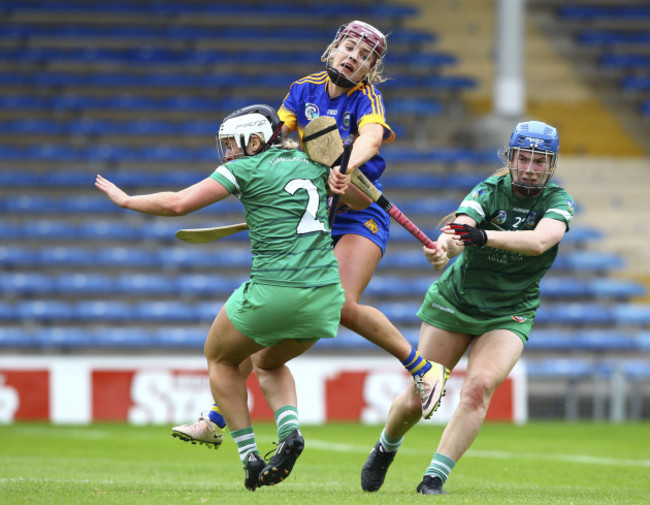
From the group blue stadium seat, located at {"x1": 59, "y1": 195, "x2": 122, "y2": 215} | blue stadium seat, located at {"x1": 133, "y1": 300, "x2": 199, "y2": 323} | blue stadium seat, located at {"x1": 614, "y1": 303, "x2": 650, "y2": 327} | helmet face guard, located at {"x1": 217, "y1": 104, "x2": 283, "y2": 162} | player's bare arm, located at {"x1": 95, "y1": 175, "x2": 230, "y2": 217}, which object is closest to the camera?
player's bare arm, located at {"x1": 95, "y1": 175, "x2": 230, "y2": 217}

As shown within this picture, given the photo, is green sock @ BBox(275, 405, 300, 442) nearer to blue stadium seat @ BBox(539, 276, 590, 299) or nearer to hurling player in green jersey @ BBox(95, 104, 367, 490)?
hurling player in green jersey @ BBox(95, 104, 367, 490)

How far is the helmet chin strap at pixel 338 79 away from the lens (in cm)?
576

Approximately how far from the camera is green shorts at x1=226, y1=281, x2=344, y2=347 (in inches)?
199

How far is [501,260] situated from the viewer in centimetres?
590

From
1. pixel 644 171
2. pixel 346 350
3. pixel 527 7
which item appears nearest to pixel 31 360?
pixel 346 350

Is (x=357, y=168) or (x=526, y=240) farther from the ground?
(x=357, y=168)

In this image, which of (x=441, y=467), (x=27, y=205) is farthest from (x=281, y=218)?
(x=27, y=205)

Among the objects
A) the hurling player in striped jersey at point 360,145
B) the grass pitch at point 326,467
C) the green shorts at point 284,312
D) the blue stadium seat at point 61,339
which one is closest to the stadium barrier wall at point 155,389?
the grass pitch at point 326,467

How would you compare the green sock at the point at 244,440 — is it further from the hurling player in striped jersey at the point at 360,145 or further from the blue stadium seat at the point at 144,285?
the blue stadium seat at the point at 144,285

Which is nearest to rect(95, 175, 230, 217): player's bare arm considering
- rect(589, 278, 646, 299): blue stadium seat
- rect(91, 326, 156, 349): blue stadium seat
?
rect(91, 326, 156, 349): blue stadium seat

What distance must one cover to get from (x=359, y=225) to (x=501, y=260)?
801 mm

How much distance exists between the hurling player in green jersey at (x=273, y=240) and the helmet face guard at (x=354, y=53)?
0.61 meters

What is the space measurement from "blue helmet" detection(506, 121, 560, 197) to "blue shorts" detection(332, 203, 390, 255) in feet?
2.65

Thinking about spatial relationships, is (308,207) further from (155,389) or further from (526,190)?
(155,389)
